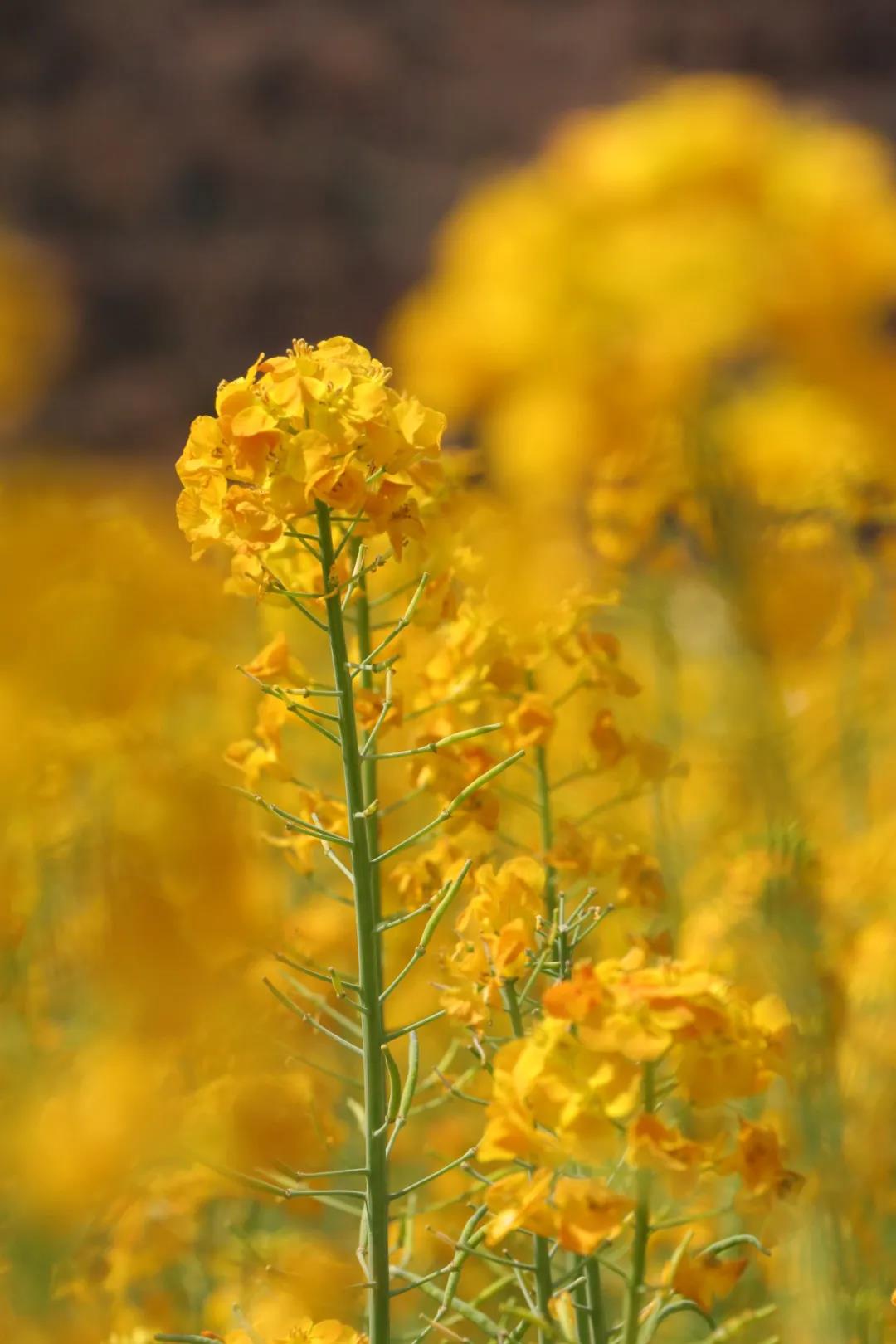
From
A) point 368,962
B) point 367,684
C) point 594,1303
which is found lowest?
point 594,1303

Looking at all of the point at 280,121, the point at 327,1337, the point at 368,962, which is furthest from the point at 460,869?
the point at 280,121

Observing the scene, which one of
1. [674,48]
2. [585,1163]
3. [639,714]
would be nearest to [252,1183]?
[585,1163]

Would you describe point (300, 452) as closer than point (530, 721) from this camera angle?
Yes

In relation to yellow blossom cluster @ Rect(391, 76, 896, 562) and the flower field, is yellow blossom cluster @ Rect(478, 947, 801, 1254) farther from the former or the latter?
yellow blossom cluster @ Rect(391, 76, 896, 562)

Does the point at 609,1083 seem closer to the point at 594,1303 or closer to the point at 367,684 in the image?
the point at 594,1303

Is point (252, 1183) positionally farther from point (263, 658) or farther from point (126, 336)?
point (126, 336)
